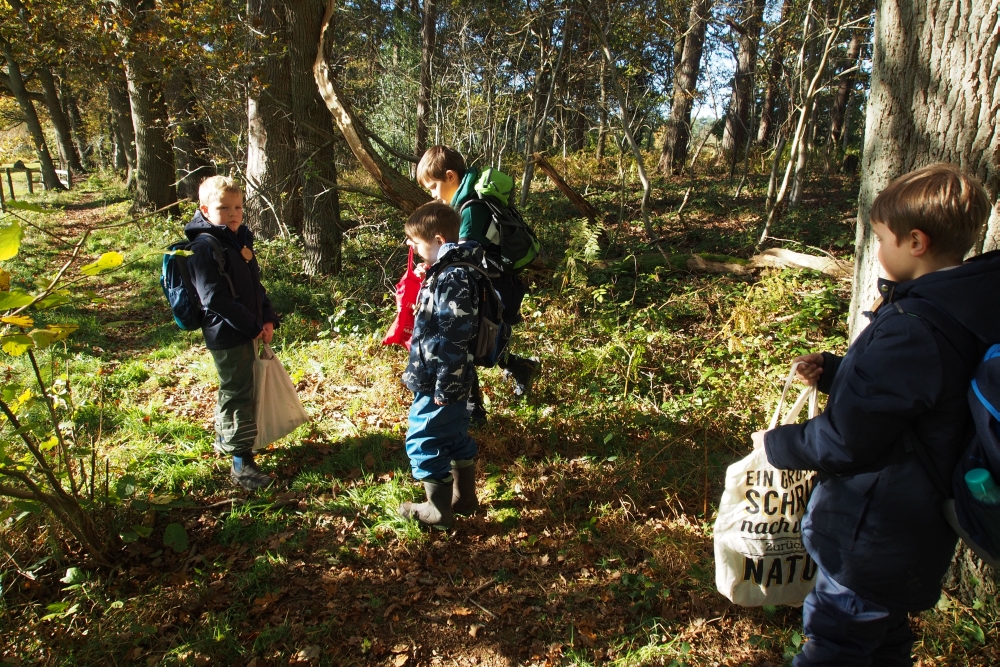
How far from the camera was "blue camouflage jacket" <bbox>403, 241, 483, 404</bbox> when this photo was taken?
9.48 feet

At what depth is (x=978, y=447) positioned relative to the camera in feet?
5.12

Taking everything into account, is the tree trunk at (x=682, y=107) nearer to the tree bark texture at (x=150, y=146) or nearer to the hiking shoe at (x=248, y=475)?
the tree bark texture at (x=150, y=146)

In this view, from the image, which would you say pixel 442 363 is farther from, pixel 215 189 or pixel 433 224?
pixel 215 189

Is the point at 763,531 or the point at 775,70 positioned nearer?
the point at 763,531

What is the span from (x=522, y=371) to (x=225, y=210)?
7.66ft

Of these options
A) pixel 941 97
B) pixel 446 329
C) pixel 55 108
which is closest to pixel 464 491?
pixel 446 329

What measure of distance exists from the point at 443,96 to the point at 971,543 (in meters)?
10.2

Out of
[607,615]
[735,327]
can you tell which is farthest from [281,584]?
[735,327]

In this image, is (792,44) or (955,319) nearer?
(955,319)

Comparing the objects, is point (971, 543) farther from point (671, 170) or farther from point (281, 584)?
point (671, 170)

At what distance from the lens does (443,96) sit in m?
10.3

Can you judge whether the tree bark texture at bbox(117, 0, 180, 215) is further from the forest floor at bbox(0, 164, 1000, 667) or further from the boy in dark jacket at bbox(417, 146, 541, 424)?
the boy in dark jacket at bbox(417, 146, 541, 424)

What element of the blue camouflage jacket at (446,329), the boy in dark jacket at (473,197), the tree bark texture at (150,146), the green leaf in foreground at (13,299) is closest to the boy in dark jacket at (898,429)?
the blue camouflage jacket at (446,329)

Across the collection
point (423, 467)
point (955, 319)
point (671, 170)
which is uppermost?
point (671, 170)
